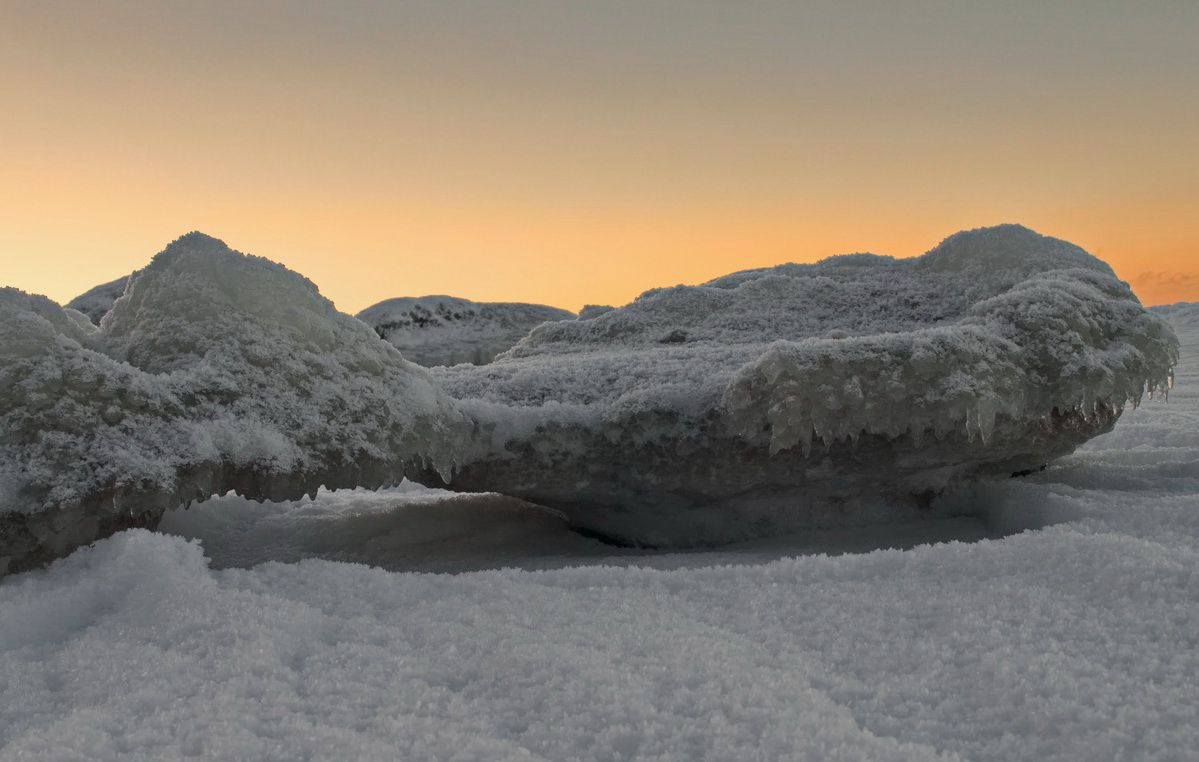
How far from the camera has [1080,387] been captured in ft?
9.59

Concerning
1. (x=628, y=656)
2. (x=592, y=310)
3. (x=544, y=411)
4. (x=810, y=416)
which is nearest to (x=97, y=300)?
(x=592, y=310)

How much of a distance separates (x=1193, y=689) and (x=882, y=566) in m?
0.75

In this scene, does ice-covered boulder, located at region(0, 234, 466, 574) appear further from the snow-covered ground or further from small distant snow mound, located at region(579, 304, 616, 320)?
small distant snow mound, located at region(579, 304, 616, 320)

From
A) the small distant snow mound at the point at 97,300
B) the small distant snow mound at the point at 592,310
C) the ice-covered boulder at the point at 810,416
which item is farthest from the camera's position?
the small distant snow mound at the point at 97,300

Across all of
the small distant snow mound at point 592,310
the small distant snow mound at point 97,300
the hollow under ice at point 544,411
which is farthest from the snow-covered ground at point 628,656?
the small distant snow mound at point 97,300

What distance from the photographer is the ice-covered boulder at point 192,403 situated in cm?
214

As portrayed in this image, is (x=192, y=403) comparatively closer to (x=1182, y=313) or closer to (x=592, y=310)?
(x=592, y=310)

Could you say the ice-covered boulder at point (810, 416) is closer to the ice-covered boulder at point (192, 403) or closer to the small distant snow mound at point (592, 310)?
the ice-covered boulder at point (192, 403)

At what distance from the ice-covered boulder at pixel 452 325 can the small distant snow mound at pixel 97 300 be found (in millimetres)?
3064

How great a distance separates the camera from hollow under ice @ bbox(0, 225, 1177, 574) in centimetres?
224

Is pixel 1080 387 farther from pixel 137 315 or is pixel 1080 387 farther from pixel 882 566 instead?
pixel 137 315

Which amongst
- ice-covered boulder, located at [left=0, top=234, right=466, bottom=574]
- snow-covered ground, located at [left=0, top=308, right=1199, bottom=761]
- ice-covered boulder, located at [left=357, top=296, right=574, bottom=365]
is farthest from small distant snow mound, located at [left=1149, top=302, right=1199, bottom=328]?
ice-covered boulder, located at [left=0, top=234, right=466, bottom=574]

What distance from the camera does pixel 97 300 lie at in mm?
6082

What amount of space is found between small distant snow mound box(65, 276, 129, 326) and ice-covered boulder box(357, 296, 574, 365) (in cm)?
306
